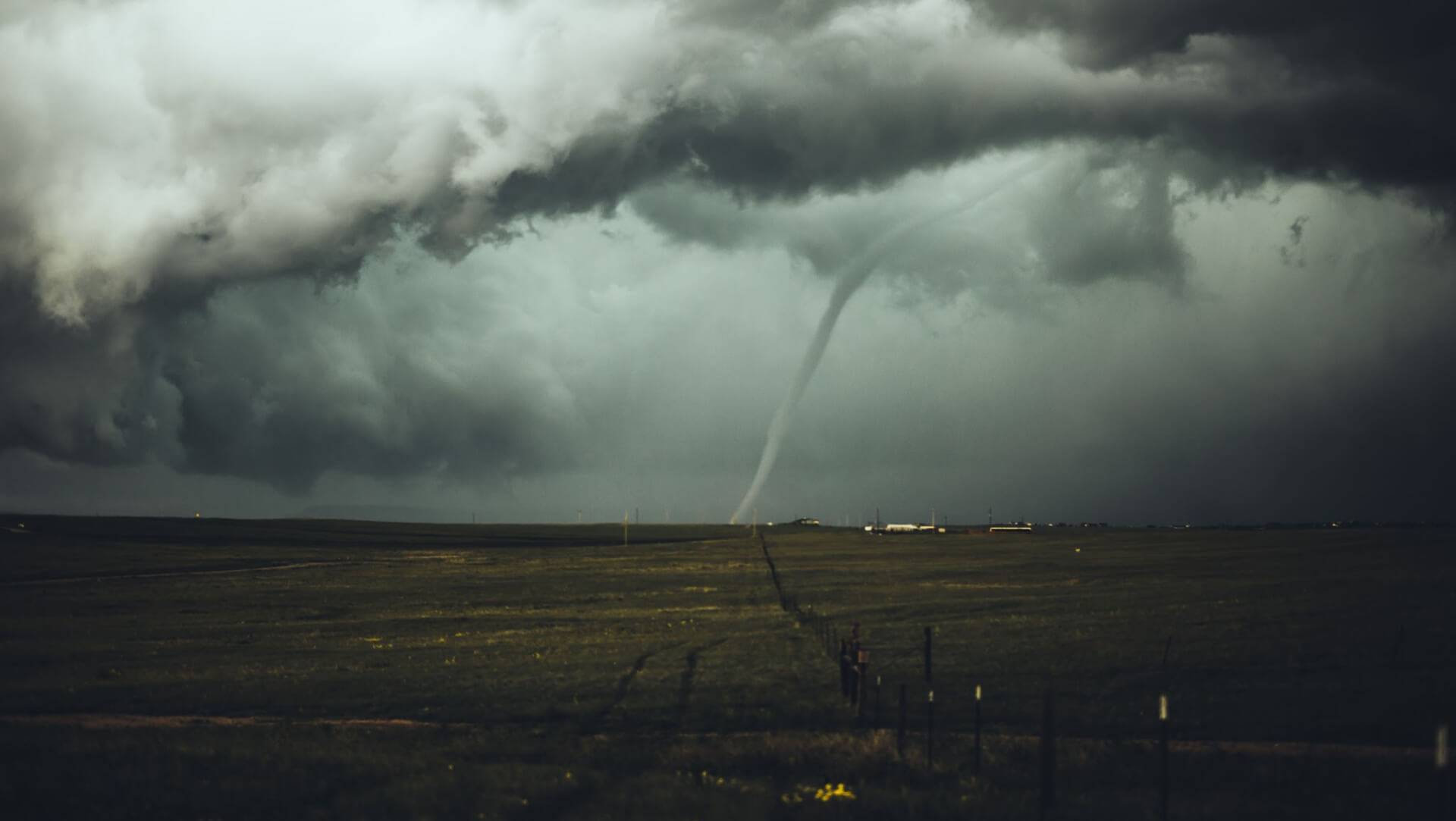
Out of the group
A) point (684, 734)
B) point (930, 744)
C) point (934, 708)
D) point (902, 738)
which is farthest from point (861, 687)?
point (930, 744)

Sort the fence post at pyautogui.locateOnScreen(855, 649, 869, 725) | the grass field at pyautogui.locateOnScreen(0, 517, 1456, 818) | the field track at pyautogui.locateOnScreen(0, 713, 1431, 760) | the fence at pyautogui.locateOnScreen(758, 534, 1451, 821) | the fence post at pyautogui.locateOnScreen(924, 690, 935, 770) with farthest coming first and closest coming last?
the fence post at pyautogui.locateOnScreen(855, 649, 869, 725) → the field track at pyautogui.locateOnScreen(0, 713, 1431, 760) → the fence post at pyautogui.locateOnScreen(924, 690, 935, 770) → the grass field at pyautogui.locateOnScreen(0, 517, 1456, 818) → the fence at pyautogui.locateOnScreen(758, 534, 1451, 821)

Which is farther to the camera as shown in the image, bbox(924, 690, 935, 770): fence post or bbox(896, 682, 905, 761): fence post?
bbox(896, 682, 905, 761): fence post

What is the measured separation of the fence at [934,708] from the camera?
18047mm

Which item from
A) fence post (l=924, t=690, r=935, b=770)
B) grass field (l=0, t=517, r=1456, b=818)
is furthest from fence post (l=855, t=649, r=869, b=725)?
fence post (l=924, t=690, r=935, b=770)

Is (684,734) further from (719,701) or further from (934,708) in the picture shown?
(934,708)

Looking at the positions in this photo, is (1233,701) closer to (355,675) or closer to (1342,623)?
(1342,623)

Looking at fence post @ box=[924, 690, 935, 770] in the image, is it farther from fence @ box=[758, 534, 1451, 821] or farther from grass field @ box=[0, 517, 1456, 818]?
grass field @ box=[0, 517, 1456, 818]

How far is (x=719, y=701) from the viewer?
3438cm

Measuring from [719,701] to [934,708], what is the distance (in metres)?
7.09

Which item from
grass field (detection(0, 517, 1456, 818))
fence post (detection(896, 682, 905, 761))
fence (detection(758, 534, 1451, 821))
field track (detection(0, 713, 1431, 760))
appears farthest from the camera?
field track (detection(0, 713, 1431, 760))

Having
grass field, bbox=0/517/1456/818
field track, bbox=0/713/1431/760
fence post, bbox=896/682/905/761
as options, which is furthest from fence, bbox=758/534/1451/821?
field track, bbox=0/713/1431/760

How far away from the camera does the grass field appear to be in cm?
2275

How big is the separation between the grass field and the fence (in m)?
0.30

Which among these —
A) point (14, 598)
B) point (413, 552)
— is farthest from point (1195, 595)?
point (413, 552)
